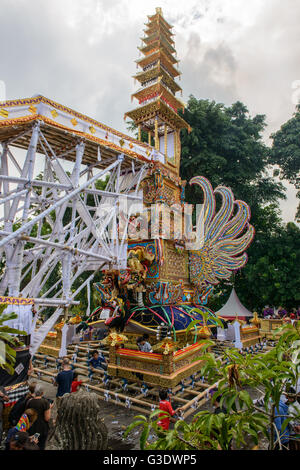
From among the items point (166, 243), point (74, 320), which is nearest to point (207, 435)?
point (74, 320)

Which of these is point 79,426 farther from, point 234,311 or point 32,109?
point 234,311

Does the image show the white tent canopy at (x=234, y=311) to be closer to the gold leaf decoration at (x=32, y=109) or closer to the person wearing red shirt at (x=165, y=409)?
the person wearing red shirt at (x=165, y=409)

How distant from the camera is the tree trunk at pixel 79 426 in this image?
2.72 metres

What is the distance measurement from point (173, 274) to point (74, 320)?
4.77 metres

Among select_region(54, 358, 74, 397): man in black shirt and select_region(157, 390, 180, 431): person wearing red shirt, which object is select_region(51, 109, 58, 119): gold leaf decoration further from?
select_region(157, 390, 180, 431): person wearing red shirt

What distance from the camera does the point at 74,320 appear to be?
10250mm

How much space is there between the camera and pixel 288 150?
1941 cm

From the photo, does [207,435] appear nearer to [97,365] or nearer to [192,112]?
[97,365]

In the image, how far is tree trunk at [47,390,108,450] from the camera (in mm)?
2721

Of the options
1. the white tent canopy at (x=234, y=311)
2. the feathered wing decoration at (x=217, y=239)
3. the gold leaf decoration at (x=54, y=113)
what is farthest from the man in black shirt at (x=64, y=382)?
the white tent canopy at (x=234, y=311)

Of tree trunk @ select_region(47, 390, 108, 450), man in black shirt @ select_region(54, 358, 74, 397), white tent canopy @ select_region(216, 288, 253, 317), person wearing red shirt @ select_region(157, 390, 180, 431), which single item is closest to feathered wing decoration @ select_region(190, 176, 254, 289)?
white tent canopy @ select_region(216, 288, 253, 317)

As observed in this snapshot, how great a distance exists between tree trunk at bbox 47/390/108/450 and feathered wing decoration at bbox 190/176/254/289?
37.0ft

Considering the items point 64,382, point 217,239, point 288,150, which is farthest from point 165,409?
point 288,150

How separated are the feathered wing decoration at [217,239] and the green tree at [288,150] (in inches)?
331
